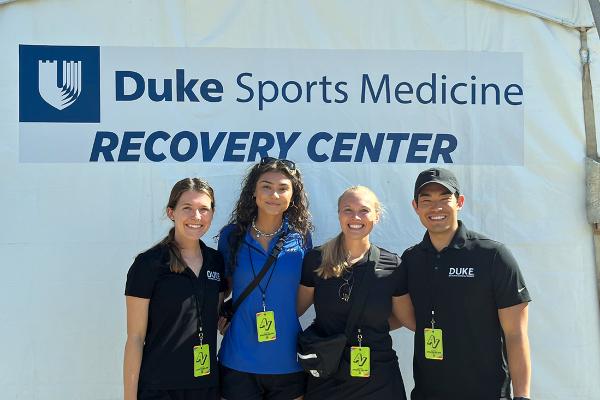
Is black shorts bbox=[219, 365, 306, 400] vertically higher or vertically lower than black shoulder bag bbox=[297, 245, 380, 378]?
lower

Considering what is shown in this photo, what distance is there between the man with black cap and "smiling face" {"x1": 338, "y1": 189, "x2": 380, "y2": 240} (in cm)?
23

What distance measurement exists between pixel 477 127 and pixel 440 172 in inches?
38.6

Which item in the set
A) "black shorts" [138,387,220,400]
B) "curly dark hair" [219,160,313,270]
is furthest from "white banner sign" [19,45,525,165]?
"black shorts" [138,387,220,400]

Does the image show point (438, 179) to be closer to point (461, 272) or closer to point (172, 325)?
point (461, 272)

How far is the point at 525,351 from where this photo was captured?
2.37 m

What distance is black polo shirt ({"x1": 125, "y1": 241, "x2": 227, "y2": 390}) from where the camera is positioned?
2430 millimetres

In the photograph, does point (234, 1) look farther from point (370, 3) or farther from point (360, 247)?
point (360, 247)

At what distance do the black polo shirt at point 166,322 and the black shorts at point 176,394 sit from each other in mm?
22

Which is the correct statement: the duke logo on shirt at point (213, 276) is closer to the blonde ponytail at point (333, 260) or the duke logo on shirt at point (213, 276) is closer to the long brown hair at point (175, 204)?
the long brown hair at point (175, 204)

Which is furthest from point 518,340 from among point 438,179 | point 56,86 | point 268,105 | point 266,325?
point 56,86

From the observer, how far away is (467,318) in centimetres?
240

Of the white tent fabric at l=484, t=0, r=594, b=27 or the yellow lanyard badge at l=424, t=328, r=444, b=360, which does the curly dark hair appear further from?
the white tent fabric at l=484, t=0, r=594, b=27

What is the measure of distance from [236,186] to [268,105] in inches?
17.7

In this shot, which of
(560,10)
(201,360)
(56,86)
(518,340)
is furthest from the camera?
(560,10)
